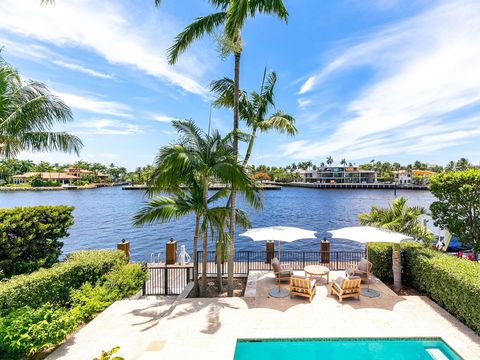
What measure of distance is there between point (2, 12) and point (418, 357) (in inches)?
545

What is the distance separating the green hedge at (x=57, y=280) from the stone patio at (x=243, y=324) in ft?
4.70

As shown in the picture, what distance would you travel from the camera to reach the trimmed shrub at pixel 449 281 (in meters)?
6.64

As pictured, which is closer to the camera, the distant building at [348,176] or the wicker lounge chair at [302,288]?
the wicker lounge chair at [302,288]

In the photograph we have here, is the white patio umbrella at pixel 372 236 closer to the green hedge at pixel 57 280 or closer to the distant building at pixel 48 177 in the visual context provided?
the green hedge at pixel 57 280

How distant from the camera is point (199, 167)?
28.3 ft

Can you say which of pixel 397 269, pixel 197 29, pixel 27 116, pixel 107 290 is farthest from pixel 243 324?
pixel 197 29

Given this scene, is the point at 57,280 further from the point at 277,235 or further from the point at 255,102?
the point at 255,102

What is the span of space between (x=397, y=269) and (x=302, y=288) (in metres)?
4.20

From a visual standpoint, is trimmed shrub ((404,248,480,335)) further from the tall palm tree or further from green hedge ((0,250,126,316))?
green hedge ((0,250,126,316))

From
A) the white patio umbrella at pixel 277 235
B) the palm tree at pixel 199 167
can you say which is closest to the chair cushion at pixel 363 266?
the white patio umbrella at pixel 277 235

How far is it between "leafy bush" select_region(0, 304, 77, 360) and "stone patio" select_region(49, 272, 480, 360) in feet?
2.32

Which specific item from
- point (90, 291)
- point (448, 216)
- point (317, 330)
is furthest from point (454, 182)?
point (90, 291)

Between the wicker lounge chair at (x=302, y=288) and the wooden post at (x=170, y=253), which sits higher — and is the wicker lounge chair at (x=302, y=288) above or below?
above

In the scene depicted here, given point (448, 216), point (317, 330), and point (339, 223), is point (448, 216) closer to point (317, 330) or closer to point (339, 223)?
point (317, 330)
